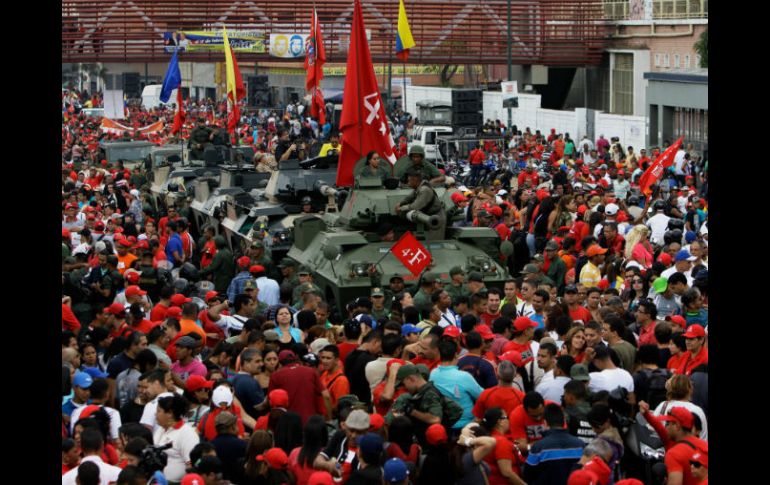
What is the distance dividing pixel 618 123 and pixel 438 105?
205 inches

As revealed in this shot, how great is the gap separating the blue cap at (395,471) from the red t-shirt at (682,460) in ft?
5.51

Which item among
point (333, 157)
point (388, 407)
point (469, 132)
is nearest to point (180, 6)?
point (469, 132)

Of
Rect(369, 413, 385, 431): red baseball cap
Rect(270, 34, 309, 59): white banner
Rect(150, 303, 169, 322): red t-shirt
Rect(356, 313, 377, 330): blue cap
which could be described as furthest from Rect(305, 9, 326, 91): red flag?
Rect(270, 34, 309, 59): white banner

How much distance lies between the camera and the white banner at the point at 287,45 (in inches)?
2004

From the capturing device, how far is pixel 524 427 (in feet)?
33.5

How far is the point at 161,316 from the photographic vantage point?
14602 mm

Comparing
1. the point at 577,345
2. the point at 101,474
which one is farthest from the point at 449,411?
the point at 101,474

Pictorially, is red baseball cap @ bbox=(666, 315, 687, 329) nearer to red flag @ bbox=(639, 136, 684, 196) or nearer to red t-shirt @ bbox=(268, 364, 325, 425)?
red t-shirt @ bbox=(268, 364, 325, 425)

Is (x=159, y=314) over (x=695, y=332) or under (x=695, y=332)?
under

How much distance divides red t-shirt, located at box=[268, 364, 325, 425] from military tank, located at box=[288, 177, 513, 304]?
6.11 metres

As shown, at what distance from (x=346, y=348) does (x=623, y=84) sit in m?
42.0

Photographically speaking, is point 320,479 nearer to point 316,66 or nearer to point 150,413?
point 150,413
